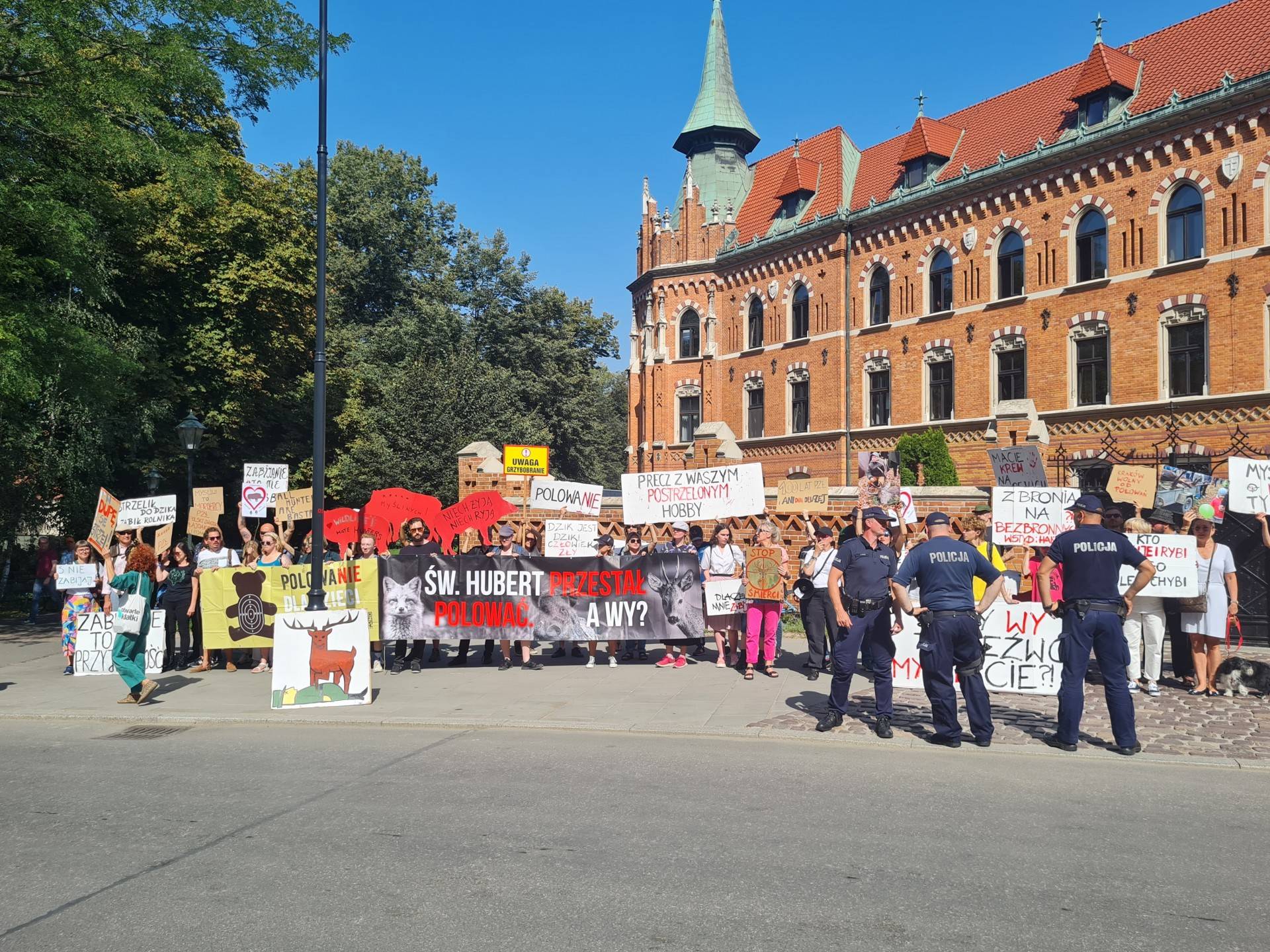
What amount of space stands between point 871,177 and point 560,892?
39.0m

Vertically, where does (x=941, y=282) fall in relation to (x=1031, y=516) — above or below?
above

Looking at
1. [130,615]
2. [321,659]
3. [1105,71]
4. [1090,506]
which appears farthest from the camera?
[1105,71]

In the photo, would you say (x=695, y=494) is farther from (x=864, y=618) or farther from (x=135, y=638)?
(x=135, y=638)

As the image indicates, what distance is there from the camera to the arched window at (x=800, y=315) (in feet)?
131

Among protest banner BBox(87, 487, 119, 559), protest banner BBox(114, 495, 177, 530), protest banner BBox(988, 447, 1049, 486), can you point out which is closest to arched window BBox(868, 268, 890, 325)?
protest banner BBox(988, 447, 1049, 486)

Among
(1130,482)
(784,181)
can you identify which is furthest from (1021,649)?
(784,181)

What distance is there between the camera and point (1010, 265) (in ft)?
107

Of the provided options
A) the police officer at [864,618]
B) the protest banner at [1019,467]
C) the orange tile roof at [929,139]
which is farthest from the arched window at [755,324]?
the police officer at [864,618]

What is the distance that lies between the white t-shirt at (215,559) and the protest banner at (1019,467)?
37.1 feet

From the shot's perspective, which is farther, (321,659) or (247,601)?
(247,601)

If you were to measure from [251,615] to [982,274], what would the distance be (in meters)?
27.2

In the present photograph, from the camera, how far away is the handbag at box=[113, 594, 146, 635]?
10422 millimetres

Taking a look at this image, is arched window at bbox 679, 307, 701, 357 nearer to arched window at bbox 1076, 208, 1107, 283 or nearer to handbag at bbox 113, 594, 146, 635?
arched window at bbox 1076, 208, 1107, 283

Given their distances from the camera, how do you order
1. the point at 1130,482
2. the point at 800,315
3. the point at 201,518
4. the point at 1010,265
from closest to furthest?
the point at 1130,482 < the point at 201,518 < the point at 1010,265 < the point at 800,315
